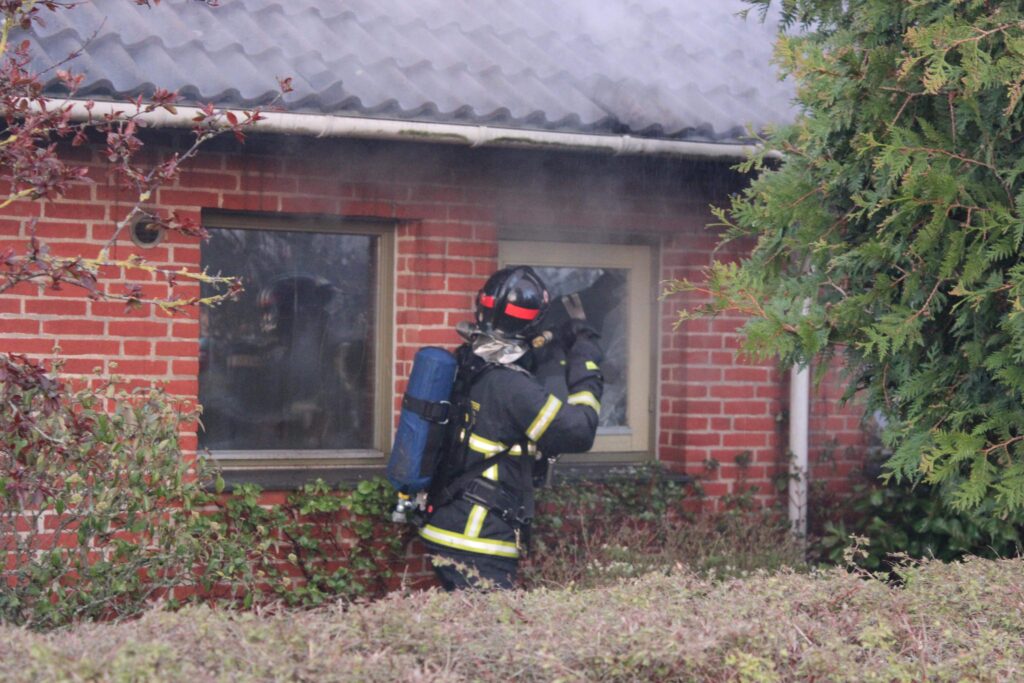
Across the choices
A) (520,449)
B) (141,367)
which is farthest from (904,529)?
(141,367)

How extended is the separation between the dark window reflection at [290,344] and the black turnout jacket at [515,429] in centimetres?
97

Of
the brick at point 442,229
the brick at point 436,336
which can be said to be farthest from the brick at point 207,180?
the brick at point 436,336

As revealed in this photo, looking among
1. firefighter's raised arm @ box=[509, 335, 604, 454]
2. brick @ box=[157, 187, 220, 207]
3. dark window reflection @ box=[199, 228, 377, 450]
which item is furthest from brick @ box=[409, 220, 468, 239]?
firefighter's raised arm @ box=[509, 335, 604, 454]

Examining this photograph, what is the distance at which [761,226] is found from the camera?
170 inches

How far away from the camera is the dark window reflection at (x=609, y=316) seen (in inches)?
260

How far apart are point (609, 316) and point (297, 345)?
5.58 feet

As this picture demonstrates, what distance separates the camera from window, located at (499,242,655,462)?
656 centimetres

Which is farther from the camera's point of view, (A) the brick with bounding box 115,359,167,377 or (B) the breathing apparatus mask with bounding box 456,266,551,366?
(A) the brick with bounding box 115,359,167,377

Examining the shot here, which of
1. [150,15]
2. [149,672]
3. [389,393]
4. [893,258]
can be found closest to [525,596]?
[149,672]

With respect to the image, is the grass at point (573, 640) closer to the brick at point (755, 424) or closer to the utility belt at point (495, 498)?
the utility belt at point (495, 498)

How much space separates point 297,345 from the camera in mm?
6016

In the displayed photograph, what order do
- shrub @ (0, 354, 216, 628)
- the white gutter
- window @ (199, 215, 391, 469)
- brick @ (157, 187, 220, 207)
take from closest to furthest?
shrub @ (0, 354, 216, 628)
the white gutter
brick @ (157, 187, 220, 207)
window @ (199, 215, 391, 469)

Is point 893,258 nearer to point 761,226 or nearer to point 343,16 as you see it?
point 761,226

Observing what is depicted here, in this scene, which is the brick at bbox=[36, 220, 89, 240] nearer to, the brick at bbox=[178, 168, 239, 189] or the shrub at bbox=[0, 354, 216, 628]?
the brick at bbox=[178, 168, 239, 189]
